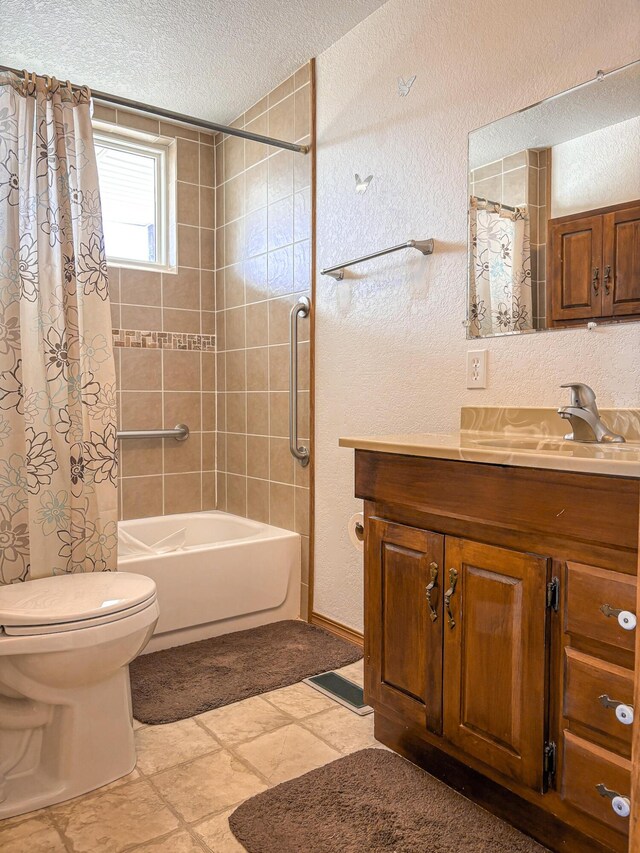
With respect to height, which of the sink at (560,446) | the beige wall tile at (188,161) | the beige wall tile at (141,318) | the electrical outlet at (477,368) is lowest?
the sink at (560,446)

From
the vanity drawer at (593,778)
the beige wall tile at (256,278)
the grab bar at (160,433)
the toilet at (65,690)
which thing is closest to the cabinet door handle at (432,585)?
the vanity drawer at (593,778)

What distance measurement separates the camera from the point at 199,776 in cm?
168

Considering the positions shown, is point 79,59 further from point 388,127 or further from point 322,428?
point 322,428

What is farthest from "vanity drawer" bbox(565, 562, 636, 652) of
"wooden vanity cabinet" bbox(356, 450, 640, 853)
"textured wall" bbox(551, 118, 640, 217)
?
"textured wall" bbox(551, 118, 640, 217)

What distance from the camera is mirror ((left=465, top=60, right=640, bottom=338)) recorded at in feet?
5.26

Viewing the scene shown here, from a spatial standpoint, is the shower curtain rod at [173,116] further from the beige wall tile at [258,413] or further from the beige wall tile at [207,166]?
the beige wall tile at [258,413]

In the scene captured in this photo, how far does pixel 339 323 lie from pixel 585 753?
1.80 m

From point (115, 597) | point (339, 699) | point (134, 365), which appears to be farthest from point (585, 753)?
point (134, 365)

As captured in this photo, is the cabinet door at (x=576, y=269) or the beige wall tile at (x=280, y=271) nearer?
the cabinet door at (x=576, y=269)

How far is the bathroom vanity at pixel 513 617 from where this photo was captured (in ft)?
3.82

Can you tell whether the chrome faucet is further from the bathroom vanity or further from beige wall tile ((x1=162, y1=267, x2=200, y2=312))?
beige wall tile ((x1=162, y1=267, x2=200, y2=312))

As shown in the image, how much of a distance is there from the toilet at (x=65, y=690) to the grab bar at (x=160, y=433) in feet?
4.96

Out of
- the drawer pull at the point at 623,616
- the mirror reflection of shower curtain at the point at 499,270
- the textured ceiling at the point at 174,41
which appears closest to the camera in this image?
the drawer pull at the point at 623,616

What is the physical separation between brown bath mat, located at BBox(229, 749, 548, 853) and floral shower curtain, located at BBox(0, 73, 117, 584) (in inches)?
35.8
